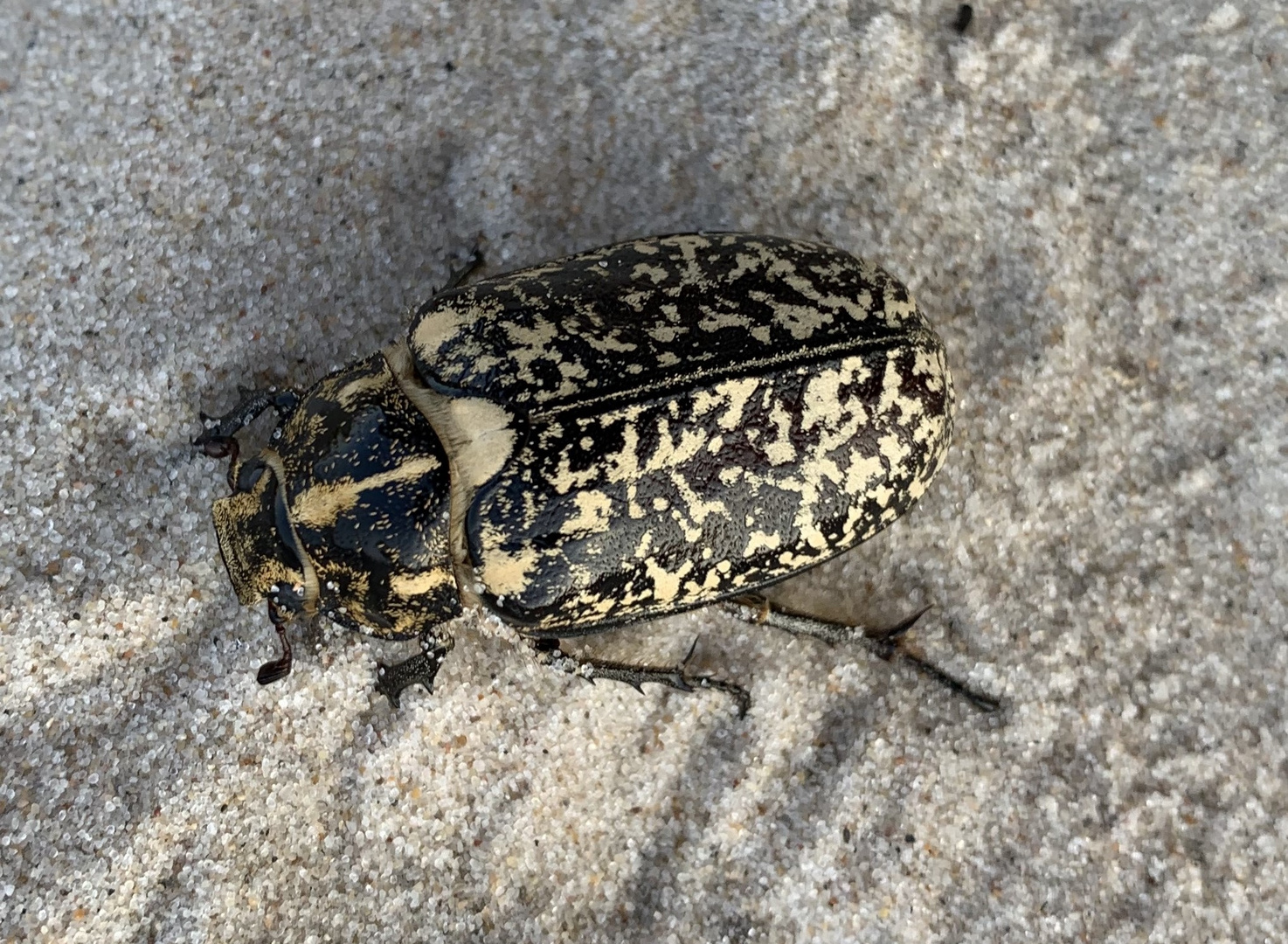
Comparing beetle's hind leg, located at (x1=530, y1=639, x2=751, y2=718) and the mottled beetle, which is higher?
the mottled beetle

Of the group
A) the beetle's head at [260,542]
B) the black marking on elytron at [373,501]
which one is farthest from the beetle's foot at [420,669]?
the beetle's head at [260,542]

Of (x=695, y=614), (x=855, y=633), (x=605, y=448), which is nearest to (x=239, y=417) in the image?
(x=605, y=448)

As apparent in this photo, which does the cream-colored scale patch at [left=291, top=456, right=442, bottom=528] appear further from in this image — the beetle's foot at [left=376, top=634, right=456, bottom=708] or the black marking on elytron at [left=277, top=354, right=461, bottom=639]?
the beetle's foot at [left=376, top=634, right=456, bottom=708]

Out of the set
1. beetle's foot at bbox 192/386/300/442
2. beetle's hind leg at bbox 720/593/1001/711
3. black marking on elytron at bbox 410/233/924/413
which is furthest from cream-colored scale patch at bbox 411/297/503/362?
beetle's hind leg at bbox 720/593/1001/711

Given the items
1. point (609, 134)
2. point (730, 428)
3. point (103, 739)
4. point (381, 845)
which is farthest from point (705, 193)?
point (103, 739)

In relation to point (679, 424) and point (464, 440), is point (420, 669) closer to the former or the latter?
point (464, 440)

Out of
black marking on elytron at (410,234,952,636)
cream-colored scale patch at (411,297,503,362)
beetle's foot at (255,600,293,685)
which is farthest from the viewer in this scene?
beetle's foot at (255,600,293,685)
